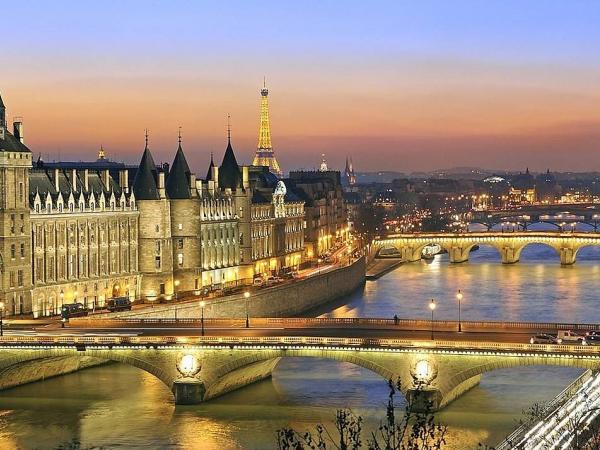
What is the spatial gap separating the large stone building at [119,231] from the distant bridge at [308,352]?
11.2 meters

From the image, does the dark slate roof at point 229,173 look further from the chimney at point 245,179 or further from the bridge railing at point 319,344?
the bridge railing at point 319,344

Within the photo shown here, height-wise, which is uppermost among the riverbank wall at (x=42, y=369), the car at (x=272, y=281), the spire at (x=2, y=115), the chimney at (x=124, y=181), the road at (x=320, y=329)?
the spire at (x=2, y=115)

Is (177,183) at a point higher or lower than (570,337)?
higher

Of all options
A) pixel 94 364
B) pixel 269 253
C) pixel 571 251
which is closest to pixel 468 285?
pixel 269 253

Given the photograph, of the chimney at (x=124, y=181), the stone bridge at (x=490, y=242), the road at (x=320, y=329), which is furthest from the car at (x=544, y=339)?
the stone bridge at (x=490, y=242)

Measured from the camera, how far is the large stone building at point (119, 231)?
71.7m

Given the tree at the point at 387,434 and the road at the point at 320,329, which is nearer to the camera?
the tree at the point at 387,434

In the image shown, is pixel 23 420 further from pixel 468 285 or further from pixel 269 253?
pixel 468 285

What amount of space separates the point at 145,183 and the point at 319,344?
31.2 metres

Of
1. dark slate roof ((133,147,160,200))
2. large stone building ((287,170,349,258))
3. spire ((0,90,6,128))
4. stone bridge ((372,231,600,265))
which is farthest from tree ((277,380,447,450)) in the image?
stone bridge ((372,231,600,265))

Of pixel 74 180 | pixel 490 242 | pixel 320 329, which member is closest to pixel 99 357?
pixel 320 329

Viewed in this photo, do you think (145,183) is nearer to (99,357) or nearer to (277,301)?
(277,301)

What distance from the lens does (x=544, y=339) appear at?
5656 centimetres

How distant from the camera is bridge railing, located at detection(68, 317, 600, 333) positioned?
61156 mm
